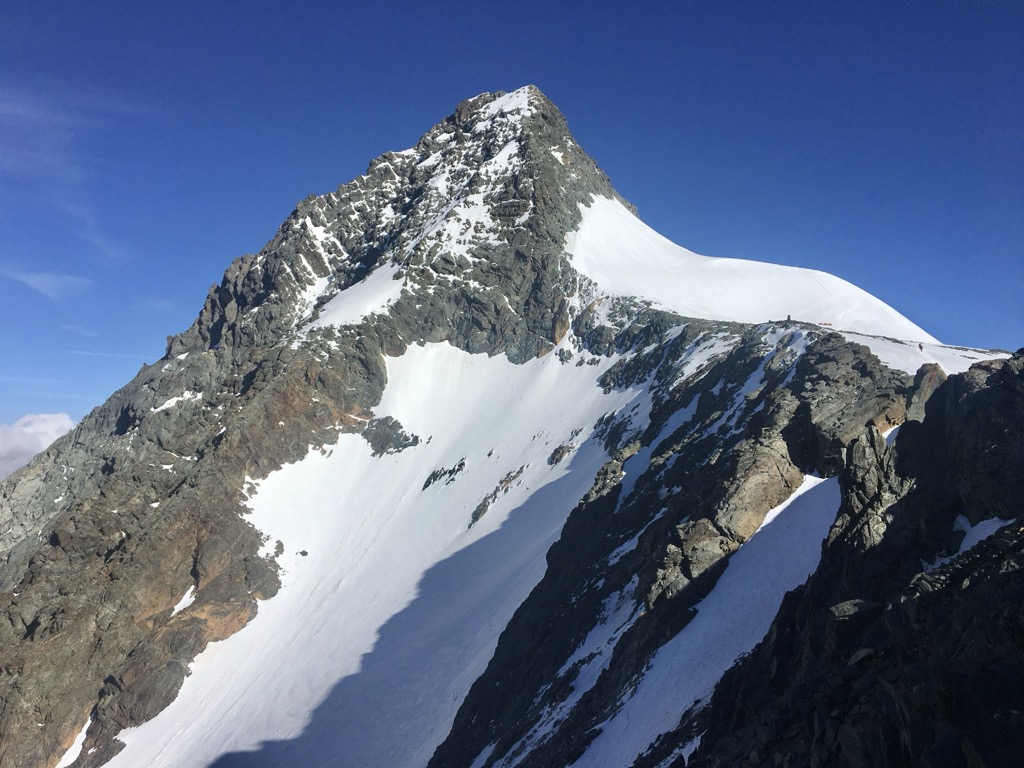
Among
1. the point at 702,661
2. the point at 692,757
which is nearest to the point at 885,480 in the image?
the point at 702,661

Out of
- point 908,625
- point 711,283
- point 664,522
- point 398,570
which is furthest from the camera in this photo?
point 711,283

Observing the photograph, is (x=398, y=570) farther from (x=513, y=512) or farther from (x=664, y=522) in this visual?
(x=664, y=522)

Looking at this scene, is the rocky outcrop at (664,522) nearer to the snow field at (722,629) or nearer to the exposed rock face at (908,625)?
the snow field at (722,629)

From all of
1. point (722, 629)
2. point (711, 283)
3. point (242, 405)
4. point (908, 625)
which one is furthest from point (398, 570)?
point (711, 283)

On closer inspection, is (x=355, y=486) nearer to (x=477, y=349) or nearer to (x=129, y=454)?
(x=477, y=349)

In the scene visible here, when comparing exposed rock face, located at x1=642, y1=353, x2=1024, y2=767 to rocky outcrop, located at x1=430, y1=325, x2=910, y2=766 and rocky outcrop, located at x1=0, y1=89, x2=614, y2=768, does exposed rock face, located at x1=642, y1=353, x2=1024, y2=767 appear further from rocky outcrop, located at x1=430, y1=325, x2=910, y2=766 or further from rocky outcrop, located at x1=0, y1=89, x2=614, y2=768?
rocky outcrop, located at x1=0, y1=89, x2=614, y2=768

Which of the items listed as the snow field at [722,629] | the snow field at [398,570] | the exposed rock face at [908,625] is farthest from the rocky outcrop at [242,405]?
the exposed rock face at [908,625]

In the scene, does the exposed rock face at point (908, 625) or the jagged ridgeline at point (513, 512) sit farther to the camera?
the jagged ridgeline at point (513, 512)

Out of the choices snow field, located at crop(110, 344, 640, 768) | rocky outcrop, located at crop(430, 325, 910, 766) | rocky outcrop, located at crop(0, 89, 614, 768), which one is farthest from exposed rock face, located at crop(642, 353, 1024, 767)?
rocky outcrop, located at crop(0, 89, 614, 768)
